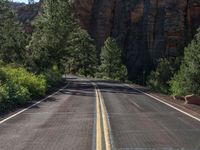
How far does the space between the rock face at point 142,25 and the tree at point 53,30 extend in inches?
1258

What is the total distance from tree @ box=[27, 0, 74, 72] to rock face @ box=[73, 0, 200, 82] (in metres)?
31.9

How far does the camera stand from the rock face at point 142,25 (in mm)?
90188

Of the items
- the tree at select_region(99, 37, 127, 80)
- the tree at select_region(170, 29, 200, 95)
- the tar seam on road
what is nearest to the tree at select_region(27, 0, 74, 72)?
the tree at select_region(170, 29, 200, 95)

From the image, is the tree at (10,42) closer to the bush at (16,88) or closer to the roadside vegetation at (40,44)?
the roadside vegetation at (40,44)

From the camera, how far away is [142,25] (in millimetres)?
104000

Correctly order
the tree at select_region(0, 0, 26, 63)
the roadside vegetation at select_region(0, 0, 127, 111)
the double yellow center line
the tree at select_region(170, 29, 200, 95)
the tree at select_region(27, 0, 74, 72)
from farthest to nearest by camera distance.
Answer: the tree at select_region(27, 0, 74, 72)
the tree at select_region(170, 29, 200, 95)
the tree at select_region(0, 0, 26, 63)
the roadside vegetation at select_region(0, 0, 127, 111)
the double yellow center line

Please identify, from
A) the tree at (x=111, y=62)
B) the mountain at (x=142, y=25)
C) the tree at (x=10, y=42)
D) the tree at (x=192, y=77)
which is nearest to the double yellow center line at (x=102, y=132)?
the tree at (x=10, y=42)

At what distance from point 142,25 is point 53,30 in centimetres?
5186

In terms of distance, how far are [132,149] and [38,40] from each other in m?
43.5

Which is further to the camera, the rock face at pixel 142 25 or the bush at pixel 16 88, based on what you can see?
the rock face at pixel 142 25

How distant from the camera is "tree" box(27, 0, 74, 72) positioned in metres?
51.6

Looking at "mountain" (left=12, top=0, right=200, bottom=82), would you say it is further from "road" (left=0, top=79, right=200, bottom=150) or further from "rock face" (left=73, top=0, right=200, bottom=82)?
"road" (left=0, top=79, right=200, bottom=150)

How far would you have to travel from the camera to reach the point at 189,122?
47.5 feet

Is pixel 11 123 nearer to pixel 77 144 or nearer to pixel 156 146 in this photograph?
pixel 77 144
